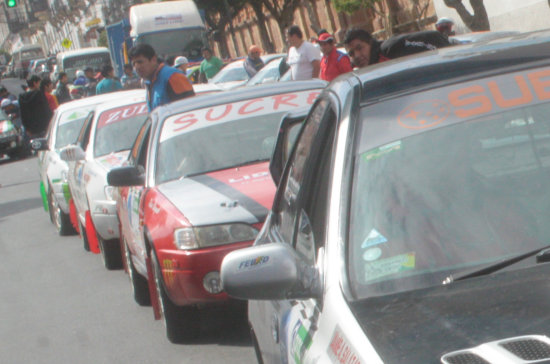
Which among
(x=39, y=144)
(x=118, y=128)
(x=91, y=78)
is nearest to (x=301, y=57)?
(x=39, y=144)

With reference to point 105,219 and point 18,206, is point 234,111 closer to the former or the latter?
point 105,219

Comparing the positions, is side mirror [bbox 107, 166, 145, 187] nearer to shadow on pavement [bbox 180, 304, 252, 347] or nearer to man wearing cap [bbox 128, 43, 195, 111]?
shadow on pavement [bbox 180, 304, 252, 347]

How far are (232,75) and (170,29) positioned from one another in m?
10.3

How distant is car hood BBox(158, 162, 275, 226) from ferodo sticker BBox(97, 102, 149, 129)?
154 inches

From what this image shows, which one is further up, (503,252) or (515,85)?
(515,85)

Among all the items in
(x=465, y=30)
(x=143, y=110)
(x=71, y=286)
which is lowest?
(x=465, y=30)

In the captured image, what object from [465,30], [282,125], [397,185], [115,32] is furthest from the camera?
[115,32]

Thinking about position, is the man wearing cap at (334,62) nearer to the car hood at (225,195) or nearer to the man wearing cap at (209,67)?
the car hood at (225,195)

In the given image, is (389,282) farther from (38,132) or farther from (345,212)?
(38,132)

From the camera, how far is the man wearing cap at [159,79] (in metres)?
9.59

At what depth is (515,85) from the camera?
321 centimetres

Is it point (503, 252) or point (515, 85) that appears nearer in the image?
point (503, 252)

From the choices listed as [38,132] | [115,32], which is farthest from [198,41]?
[38,132]

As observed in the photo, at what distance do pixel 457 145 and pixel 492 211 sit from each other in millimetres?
246
